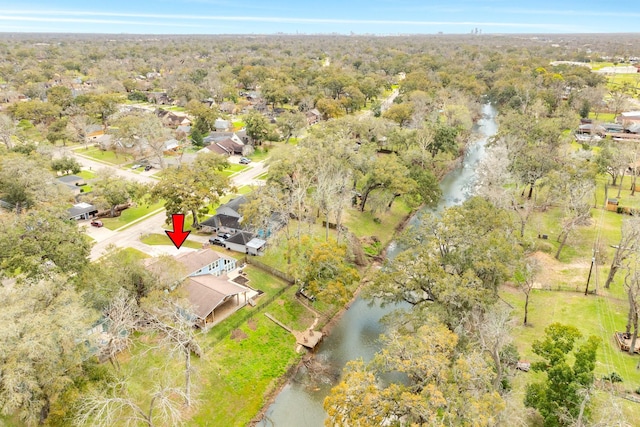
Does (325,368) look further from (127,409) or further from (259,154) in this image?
(259,154)

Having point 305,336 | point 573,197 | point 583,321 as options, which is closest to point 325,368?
point 305,336

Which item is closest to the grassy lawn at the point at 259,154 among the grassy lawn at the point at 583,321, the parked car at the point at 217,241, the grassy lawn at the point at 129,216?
the grassy lawn at the point at 129,216

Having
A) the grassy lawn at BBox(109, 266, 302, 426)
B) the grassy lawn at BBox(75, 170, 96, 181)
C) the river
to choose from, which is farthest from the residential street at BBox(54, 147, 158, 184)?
the river

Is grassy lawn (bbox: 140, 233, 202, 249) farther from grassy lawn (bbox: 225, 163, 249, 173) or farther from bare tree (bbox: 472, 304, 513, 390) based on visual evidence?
bare tree (bbox: 472, 304, 513, 390)

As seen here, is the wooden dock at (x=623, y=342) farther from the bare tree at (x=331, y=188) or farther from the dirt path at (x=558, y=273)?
the bare tree at (x=331, y=188)

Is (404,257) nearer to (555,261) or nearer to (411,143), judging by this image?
(555,261)

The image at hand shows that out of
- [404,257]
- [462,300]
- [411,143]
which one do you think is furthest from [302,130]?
[462,300]
